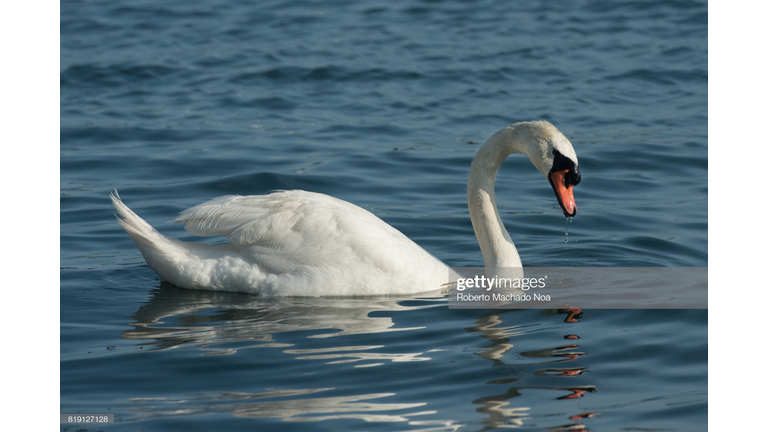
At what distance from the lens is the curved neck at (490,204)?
6891mm

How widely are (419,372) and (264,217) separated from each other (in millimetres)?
2083

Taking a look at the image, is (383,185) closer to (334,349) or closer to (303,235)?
(303,235)

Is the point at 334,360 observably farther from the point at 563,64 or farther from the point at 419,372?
the point at 563,64

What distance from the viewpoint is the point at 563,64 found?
628 inches

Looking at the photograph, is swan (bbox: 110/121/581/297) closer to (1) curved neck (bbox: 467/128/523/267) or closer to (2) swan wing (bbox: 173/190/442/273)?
(2) swan wing (bbox: 173/190/442/273)

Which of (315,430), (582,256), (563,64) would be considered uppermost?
(563,64)

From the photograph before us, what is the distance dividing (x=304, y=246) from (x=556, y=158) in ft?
6.76

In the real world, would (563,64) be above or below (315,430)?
above

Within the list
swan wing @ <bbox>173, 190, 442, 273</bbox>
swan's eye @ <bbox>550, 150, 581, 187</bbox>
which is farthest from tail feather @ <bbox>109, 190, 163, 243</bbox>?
swan's eye @ <bbox>550, 150, 581, 187</bbox>

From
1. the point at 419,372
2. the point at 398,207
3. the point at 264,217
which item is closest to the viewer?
the point at 419,372

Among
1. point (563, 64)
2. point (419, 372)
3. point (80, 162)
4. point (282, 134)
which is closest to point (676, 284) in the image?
point (419, 372)

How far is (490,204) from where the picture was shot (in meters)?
7.01

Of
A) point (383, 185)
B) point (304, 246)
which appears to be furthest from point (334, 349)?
point (383, 185)

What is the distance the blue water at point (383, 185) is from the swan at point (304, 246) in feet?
0.66
